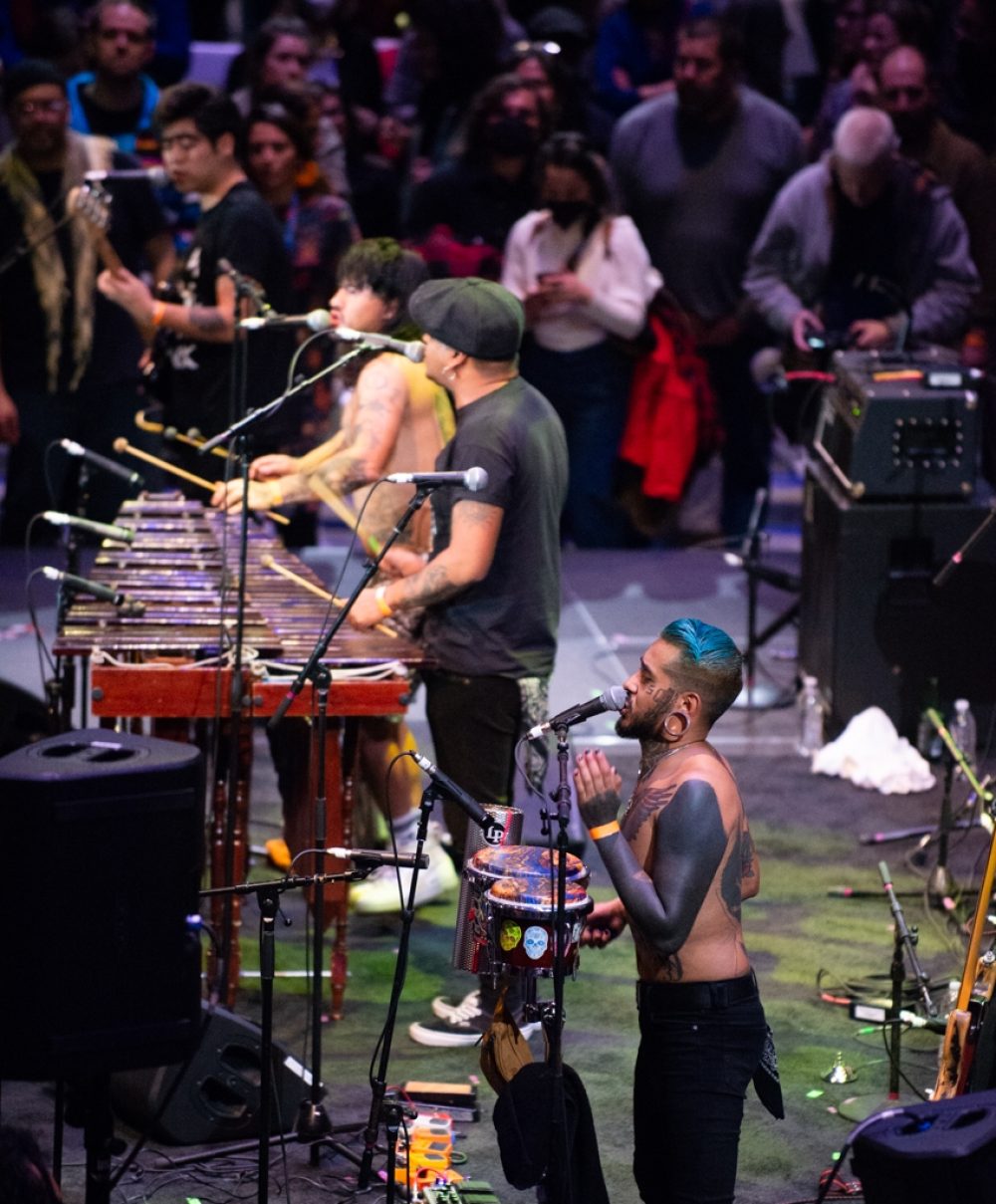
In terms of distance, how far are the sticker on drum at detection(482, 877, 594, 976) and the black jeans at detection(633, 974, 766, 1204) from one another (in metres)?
0.23

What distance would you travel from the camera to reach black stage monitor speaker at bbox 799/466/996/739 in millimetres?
8711

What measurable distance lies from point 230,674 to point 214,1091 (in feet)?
3.99

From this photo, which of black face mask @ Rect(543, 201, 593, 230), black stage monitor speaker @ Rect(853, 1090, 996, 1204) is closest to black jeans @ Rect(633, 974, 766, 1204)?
black stage monitor speaker @ Rect(853, 1090, 996, 1204)

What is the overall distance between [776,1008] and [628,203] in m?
5.56

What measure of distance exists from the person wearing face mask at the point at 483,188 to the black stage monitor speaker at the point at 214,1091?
533 cm

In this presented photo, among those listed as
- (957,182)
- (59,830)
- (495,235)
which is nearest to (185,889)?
(59,830)

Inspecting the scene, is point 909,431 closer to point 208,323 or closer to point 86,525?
point 208,323

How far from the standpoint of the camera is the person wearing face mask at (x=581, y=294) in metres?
9.95

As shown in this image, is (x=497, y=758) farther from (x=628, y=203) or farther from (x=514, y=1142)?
(x=628, y=203)

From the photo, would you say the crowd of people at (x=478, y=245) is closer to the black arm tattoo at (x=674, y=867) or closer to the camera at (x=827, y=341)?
the camera at (x=827, y=341)

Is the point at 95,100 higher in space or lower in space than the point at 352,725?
higher

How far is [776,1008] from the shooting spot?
6477 mm

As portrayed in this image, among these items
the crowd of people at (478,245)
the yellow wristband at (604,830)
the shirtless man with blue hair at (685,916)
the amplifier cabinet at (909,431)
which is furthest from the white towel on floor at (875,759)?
the yellow wristband at (604,830)

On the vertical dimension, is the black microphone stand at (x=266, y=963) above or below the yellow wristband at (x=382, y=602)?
below
